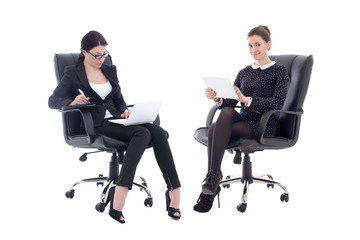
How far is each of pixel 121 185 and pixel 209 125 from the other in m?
1.20

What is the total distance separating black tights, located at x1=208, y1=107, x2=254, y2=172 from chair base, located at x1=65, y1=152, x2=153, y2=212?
0.61 metres

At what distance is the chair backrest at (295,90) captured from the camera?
462 centimetres

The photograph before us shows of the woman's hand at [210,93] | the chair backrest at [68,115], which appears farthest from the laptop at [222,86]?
the chair backrest at [68,115]

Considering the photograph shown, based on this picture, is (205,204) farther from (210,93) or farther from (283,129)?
(283,129)

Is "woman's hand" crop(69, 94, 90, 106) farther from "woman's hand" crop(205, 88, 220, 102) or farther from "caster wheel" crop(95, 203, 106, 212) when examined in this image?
"woman's hand" crop(205, 88, 220, 102)

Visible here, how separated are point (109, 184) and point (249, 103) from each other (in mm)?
1295

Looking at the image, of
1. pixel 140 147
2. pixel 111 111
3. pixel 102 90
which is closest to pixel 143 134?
pixel 140 147

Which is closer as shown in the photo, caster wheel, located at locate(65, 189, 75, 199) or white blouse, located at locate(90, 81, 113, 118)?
white blouse, located at locate(90, 81, 113, 118)

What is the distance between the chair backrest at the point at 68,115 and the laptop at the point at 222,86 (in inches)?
44.2

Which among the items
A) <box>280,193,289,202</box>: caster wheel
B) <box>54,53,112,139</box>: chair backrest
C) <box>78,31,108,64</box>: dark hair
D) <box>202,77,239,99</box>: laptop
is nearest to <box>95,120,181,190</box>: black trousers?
<box>54,53,112,139</box>: chair backrest

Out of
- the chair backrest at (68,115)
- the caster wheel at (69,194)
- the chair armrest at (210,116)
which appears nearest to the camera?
the chair backrest at (68,115)

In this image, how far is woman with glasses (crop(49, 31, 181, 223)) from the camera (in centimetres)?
409

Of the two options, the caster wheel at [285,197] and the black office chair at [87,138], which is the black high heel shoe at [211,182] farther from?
the caster wheel at [285,197]

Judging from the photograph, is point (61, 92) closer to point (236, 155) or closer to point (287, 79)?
point (236, 155)
